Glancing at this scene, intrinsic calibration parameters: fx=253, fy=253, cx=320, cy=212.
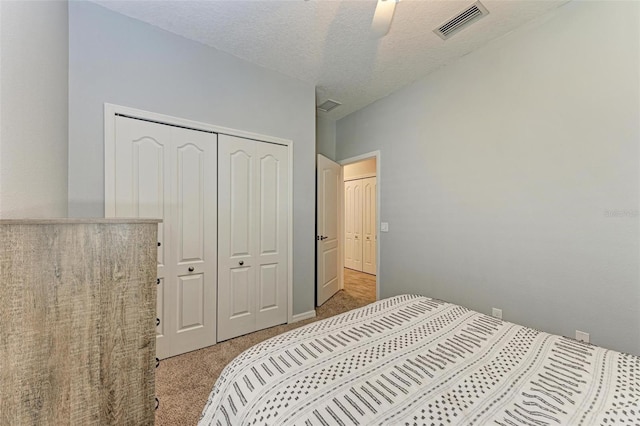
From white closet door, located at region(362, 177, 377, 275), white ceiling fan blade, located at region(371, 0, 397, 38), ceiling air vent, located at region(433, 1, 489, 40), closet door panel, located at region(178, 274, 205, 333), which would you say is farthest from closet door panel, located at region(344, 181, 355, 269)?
white ceiling fan blade, located at region(371, 0, 397, 38)

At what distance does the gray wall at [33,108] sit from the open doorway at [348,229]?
235cm

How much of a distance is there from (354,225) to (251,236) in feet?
11.6

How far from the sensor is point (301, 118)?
2869 millimetres

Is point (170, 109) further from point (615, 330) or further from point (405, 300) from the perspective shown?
point (615, 330)

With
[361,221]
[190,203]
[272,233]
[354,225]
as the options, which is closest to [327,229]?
[272,233]

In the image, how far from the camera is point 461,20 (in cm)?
198

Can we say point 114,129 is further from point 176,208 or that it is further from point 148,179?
point 176,208

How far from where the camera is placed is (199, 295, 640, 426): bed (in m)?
0.72

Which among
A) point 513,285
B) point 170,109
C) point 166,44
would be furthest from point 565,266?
point 166,44

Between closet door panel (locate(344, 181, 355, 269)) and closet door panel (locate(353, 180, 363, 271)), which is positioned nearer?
closet door panel (locate(353, 180, 363, 271))

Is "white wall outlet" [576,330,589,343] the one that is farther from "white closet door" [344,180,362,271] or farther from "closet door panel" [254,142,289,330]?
"white closet door" [344,180,362,271]

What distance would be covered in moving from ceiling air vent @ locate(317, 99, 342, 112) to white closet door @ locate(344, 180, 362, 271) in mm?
2292

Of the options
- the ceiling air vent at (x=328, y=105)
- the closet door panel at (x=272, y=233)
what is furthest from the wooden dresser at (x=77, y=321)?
the ceiling air vent at (x=328, y=105)

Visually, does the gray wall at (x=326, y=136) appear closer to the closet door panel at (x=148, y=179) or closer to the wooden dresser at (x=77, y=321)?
the closet door panel at (x=148, y=179)
